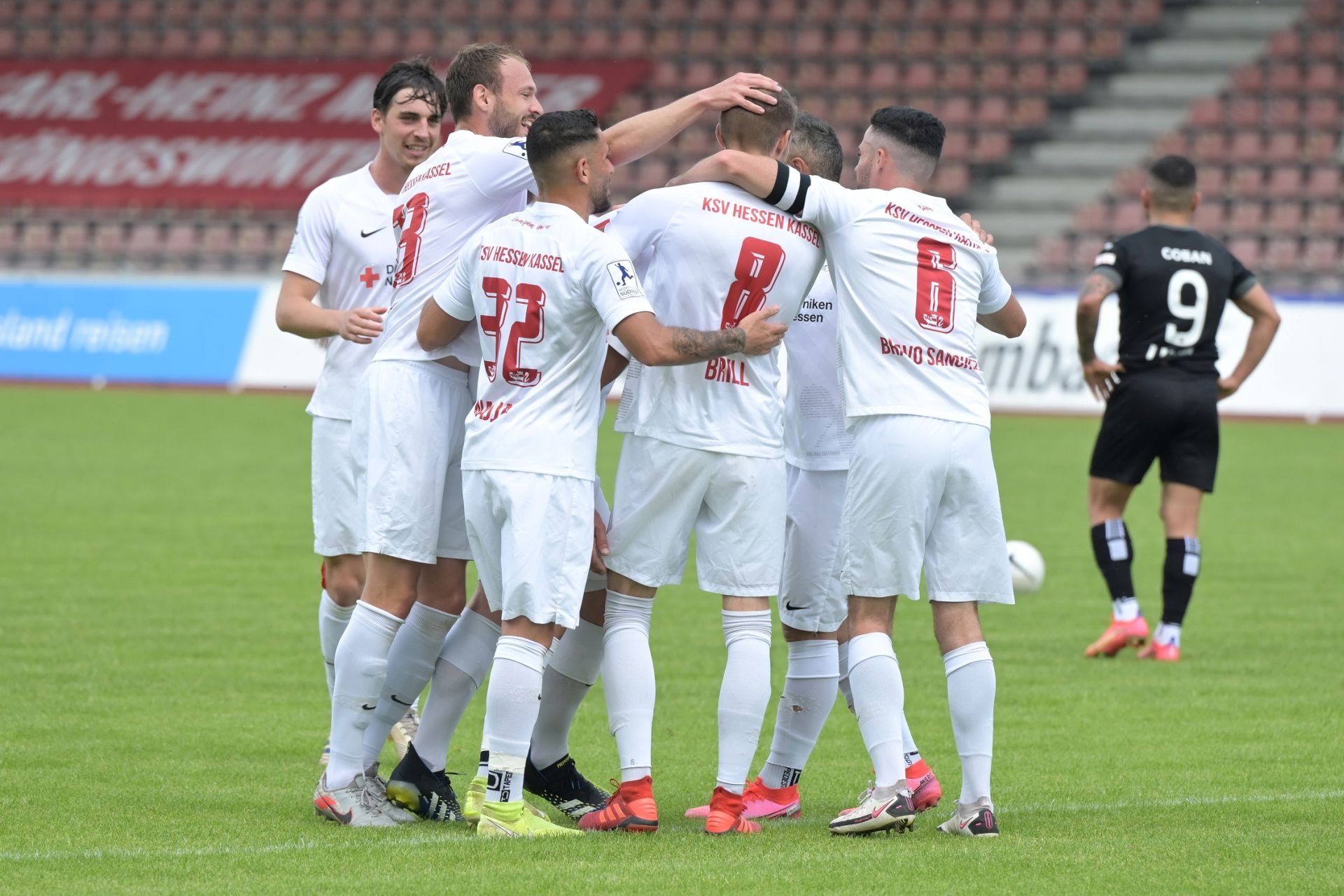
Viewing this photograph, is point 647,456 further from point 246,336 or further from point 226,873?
point 246,336

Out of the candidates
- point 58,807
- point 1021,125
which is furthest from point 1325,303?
point 58,807

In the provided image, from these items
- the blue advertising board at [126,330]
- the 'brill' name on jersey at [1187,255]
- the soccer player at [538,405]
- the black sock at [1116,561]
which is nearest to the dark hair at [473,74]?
the soccer player at [538,405]

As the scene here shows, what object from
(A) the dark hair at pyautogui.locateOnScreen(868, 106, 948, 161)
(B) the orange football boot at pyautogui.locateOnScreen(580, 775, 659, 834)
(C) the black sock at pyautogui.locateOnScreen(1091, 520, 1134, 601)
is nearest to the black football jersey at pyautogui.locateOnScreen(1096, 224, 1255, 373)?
(C) the black sock at pyautogui.locateOnScreen(1091, 520, 1134, 601)

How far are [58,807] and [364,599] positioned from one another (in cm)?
111

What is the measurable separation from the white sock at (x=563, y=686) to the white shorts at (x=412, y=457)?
464 mm

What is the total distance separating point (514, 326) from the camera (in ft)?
17.0

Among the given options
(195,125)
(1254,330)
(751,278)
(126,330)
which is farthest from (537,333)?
(195,125)

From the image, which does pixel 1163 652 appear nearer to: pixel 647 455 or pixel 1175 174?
pixel 1175 174

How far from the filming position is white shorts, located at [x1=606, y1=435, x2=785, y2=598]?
5.35 metres

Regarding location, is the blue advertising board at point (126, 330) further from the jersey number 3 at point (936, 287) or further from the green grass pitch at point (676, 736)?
the jersey number 3 at point (936, 287)

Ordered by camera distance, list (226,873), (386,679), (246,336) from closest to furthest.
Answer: (226,873), (386,679), (246,336)

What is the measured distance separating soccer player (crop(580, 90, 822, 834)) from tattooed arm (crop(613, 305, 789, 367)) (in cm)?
18

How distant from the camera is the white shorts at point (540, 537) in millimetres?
5148

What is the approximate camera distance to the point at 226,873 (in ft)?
15.2
